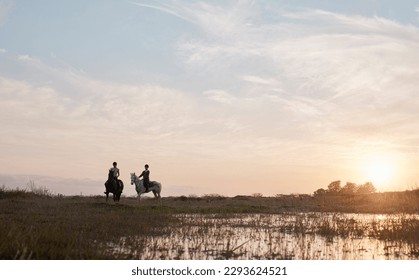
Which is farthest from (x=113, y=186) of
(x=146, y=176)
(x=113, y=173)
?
(x=146, y=176)

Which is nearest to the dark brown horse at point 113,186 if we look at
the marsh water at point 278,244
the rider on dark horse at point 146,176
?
the rider on dark horse at point 146,176

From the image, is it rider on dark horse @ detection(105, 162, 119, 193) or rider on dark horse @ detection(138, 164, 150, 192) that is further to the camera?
rider on dark horse @ detection(138, 164, 150, 192)

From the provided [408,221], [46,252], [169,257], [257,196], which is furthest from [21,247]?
[257,196]

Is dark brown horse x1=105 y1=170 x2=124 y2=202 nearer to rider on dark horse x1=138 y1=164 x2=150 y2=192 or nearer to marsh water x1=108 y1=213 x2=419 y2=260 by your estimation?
rider on dark horse x1=138 y1=164 x2=150 y2=192

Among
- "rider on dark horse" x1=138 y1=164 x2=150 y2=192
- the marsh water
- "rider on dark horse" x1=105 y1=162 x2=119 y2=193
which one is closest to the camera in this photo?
the marsh water

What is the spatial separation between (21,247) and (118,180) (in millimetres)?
24330

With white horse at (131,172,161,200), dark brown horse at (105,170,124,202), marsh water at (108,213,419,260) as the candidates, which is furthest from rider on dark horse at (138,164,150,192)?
marsh water at (108,213,419,260)

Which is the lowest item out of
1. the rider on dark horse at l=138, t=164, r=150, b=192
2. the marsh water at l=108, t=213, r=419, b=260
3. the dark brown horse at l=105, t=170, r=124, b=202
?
the marsh water at l=108, t=213, r=419, b=260

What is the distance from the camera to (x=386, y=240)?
12.4 metres

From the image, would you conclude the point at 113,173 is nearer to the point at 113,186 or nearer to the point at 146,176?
the point at 113,186

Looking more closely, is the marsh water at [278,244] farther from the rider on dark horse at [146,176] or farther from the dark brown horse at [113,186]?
the rider on dark horse at [146,176]

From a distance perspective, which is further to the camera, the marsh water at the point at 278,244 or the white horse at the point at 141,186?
the white horse at the point at 141,186

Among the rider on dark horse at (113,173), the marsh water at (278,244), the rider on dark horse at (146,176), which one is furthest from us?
the rider on dark horse at (146,176)
